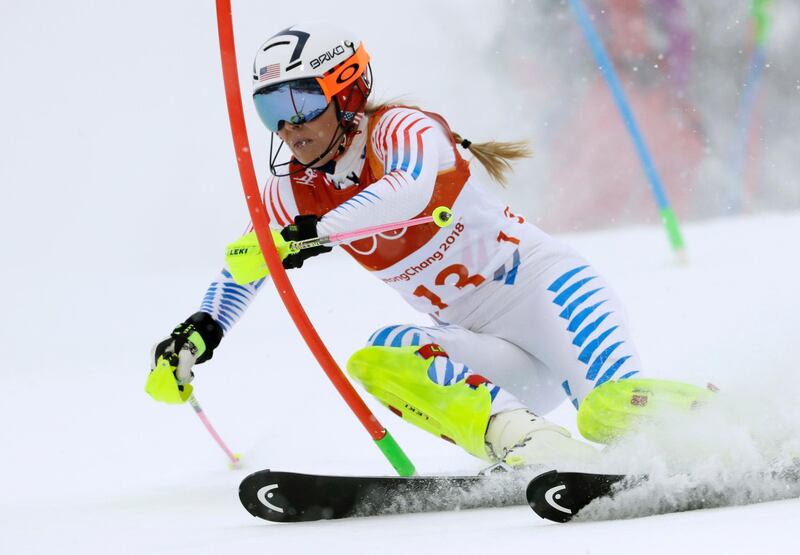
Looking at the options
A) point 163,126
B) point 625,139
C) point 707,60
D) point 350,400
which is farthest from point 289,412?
point 707,60

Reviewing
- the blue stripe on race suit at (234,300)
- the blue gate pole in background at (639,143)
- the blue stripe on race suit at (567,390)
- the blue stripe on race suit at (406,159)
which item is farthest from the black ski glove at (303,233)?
the blue gate pole in background at (639,143)

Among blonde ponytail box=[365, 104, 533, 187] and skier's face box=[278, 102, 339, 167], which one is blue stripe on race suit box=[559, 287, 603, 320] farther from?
skier's face box=[278, 102, 339, 167]

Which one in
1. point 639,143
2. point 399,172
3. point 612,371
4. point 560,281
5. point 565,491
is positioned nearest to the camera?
point 565,491

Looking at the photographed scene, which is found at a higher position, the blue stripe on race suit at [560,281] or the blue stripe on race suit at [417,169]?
the blue stripe on race suit at [417,169]

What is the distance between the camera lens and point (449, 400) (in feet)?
8.21

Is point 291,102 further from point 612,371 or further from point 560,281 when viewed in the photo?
point 612,371

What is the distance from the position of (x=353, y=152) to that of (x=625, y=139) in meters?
8.04

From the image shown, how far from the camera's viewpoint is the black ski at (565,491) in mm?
1787

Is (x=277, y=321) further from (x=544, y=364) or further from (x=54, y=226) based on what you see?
(x=544, y=364)

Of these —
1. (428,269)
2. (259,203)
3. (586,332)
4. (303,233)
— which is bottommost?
(586,332)

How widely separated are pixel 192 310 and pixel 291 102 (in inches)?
188

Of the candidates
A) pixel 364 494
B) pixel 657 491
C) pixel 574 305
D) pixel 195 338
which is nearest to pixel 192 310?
pixel 195 338

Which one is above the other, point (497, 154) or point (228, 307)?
point (497, 154)

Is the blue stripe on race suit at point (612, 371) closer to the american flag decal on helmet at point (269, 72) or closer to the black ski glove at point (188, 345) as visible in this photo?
the black ski glove at point (188, 345)
